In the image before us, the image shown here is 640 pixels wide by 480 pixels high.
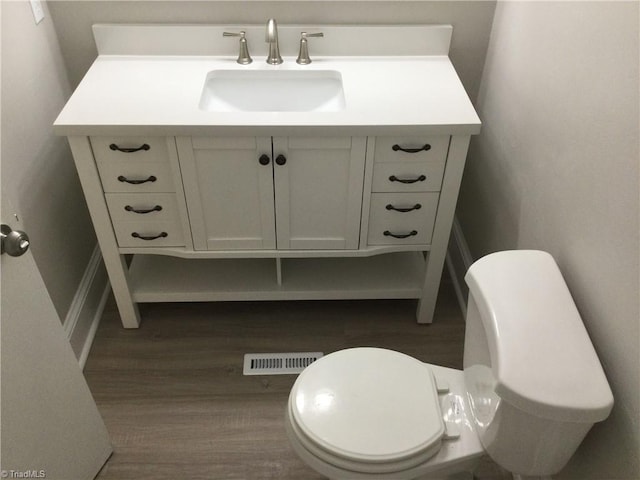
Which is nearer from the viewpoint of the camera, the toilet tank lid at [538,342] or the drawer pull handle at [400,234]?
the toilet tank lid at [538,342]

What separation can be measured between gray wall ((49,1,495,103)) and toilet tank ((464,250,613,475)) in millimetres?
931

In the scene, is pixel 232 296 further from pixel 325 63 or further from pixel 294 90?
pixel 325 63

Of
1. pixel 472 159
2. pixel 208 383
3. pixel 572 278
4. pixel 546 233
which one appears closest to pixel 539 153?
pixel 546 233

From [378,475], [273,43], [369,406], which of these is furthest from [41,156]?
[378,475]

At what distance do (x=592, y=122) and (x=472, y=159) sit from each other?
83 cm

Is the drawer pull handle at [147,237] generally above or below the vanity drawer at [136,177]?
below

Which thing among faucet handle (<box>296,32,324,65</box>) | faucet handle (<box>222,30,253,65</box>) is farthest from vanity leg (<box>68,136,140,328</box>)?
faucet handle (<box>296,32,324,65</box>)

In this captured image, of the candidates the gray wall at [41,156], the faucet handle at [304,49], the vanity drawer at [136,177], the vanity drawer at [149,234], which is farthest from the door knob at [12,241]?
the faucet handle at [304,49]

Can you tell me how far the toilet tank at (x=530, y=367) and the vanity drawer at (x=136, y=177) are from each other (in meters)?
0.88

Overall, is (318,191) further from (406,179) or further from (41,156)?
(41,156)

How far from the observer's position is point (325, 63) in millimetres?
1787

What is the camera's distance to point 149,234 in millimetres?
1698

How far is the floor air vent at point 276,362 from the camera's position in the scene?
1.82 metres

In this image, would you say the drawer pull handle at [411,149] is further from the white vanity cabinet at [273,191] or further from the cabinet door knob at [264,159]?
the cabinet door knob at [264,159]
